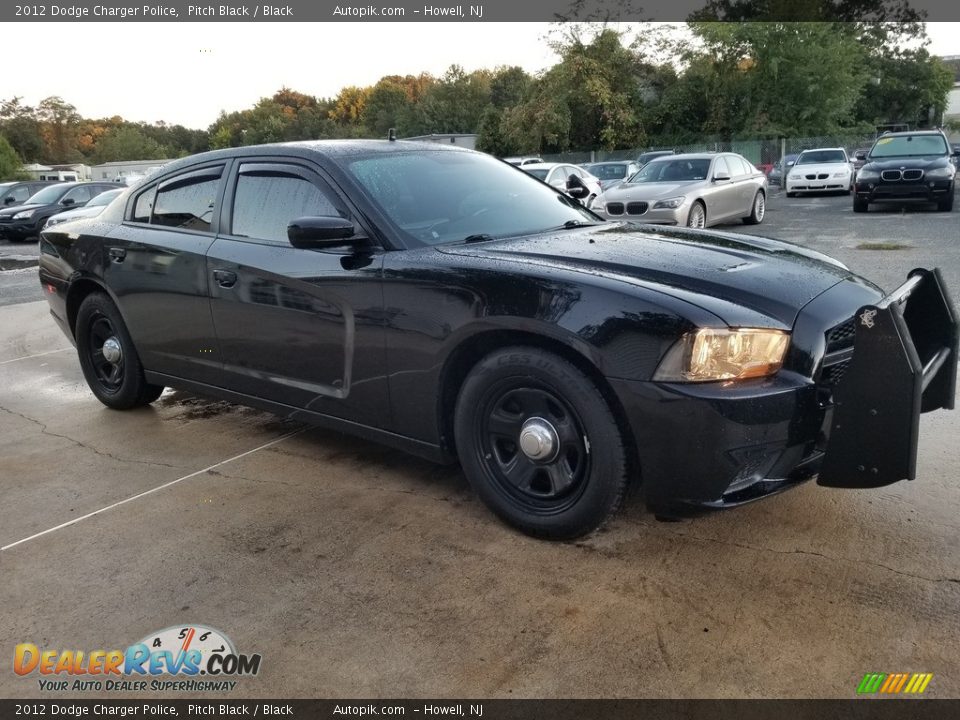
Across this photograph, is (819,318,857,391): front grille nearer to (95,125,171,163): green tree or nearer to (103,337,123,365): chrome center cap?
(103,337,123,365): chrome center cap

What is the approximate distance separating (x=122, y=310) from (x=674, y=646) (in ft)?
12.2

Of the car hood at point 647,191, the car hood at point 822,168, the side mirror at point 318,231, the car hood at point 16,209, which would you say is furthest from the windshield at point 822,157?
the side mirror at point 318,231

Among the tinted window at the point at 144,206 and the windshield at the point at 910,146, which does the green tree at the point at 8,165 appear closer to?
the windshield at the point at 910,146

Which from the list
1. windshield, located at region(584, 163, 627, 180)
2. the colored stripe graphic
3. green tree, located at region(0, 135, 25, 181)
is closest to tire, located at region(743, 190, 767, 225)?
windshield, located at region(584, 163, 627, 180)

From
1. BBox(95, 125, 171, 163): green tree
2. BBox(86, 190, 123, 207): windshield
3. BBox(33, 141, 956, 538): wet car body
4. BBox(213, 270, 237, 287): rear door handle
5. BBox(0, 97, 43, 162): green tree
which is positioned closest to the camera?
BBox(33, 141, 956, 538): wet car body

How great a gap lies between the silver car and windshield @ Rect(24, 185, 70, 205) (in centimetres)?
1463

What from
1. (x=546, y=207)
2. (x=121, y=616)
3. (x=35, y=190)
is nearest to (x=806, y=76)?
(x=35, y=190)

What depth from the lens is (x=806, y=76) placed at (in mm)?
38531

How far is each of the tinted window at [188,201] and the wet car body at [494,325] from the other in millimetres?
39

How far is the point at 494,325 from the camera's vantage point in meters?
3.12

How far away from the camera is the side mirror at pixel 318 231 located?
3420mm

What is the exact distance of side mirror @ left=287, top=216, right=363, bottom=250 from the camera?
11.2 ft

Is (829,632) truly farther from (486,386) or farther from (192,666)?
(192,666)

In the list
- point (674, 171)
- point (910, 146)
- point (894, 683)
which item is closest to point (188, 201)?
point (894, 683)
